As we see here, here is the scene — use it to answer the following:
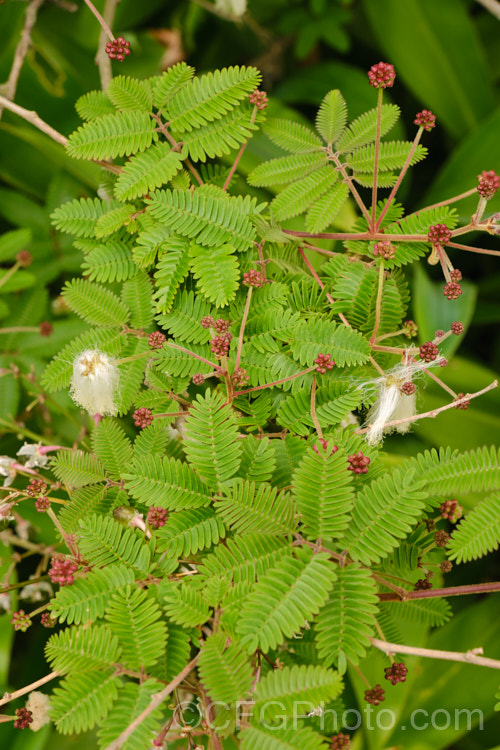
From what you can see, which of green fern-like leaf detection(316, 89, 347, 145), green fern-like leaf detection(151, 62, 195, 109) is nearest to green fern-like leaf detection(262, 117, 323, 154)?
green fern-like leaf detection(316, 89, 347, 145)

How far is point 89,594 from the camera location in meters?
0.73

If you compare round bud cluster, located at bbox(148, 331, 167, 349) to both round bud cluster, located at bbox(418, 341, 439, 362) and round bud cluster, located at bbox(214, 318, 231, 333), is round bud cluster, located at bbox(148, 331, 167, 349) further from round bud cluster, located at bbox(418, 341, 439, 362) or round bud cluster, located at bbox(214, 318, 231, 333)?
round bud cluster, located at bbox(418, 341, 439, 362)

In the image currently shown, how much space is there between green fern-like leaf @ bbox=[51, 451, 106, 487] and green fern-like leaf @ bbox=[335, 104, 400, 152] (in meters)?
0.68

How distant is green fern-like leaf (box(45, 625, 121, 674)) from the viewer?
2.26 ft

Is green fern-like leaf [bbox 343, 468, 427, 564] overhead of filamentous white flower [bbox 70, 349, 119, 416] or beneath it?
beneath

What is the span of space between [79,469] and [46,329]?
552 mm

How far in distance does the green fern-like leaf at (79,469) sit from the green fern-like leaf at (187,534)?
195 millimetres

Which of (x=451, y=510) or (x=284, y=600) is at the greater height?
(x=451, y=510)

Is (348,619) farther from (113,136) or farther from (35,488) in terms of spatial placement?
(113,136)

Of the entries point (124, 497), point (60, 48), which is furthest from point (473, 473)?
point (60, 48)

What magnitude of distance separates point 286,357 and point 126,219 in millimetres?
350

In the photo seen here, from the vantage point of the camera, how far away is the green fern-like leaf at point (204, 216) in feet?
2.81

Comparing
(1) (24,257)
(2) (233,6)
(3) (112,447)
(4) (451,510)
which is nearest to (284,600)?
(4) (451,510)

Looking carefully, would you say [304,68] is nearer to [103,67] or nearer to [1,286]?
[103,67]
